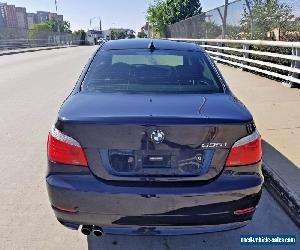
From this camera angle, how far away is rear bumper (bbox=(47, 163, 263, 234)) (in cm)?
255

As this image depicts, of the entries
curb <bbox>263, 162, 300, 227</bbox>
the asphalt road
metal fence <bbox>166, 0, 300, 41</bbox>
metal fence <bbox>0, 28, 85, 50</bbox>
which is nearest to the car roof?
curb <bbox>263, 162, 300, 227</bbox>

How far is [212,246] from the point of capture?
3.13 metres

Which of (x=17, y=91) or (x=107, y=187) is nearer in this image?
(x=107, y=187)

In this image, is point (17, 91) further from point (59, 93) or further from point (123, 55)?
point (123, 55)

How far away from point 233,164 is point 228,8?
16.2 m

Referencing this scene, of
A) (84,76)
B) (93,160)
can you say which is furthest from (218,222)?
(84,76)

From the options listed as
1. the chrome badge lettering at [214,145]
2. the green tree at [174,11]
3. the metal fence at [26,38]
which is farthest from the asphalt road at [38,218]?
the green tree at [174,11]

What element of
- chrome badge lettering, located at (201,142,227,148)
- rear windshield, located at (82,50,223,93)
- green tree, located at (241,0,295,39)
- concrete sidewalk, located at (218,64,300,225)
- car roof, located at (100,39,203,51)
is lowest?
concrete sidewalk, located at (218,64,300,225)

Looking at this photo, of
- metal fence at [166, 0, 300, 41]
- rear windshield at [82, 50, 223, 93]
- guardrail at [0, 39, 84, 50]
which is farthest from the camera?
guardrail at [0, 39, 84, 50]

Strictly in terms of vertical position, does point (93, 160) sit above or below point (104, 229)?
above

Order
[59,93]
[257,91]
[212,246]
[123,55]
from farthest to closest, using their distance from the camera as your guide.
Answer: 1. [59,93]
2. [257,91]
3. [123,55]
4. [212,246]

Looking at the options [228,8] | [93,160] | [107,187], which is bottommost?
[107,187]

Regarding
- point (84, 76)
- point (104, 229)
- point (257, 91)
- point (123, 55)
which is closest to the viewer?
point (104, 229)

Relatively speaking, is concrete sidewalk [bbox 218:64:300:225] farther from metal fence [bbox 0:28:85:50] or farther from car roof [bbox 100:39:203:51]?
metal fence [bbox 0:28:85:50]
